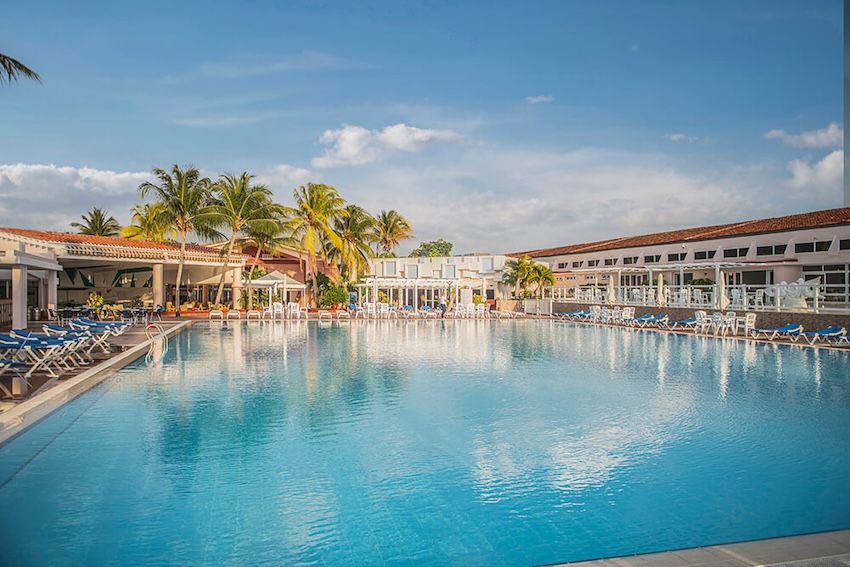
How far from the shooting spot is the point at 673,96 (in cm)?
2512

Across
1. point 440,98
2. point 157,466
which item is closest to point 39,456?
point 157,466

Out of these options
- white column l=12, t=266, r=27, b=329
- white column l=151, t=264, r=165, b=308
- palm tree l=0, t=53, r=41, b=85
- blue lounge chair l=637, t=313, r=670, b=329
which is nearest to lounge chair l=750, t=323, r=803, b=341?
blue lounge chair l=637, t=313, r=670, b=329

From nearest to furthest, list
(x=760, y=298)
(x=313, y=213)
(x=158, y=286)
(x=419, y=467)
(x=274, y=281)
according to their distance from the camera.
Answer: (x=419, y=467), (x=760, y=298), (x=158, y=286), (x=274, y=281), (x=313, y=213)

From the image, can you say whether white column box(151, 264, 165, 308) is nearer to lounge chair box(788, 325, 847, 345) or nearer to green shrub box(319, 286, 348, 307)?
green shrub box(319, 286, 348, 307)

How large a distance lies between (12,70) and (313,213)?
2447 centimetres

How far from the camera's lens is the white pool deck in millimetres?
3383

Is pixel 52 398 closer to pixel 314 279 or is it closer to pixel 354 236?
pixel 314 279

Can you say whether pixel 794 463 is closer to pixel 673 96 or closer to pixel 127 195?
pixel 673 96

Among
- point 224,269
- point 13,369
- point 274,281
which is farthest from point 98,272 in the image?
point 13,369

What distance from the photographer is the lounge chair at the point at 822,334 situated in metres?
16.8

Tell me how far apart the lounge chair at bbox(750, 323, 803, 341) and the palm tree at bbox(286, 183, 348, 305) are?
22.8m

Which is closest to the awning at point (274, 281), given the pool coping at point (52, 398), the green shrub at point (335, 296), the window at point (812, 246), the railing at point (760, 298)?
the green shrub at point (335, 296)

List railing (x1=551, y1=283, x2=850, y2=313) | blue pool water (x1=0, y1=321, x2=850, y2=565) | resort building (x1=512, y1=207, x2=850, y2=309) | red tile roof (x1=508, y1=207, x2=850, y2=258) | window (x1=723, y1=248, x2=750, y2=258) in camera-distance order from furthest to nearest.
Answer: window (x1=723, y1=248, x2=750, y2=258) → red tile roof (x1=508, y1=207, x2=850, y2=258) → resort building (x1=512, y1=207, x2=850, y2=309) → railing (x1=551, y1=283, x2=850, y2=313) → blue pool water (x1=0, y1=321, x2=850, y2=565)

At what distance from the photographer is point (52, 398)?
327 inches
